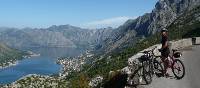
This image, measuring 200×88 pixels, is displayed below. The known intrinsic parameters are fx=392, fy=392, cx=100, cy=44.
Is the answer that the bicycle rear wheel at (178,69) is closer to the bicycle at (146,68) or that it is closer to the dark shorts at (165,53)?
the dark shorts at (165,53)

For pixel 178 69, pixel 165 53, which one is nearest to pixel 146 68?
pixel 165 53

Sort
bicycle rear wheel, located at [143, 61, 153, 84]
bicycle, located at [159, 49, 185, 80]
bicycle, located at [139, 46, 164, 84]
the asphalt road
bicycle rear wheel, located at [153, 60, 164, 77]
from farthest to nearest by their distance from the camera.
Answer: bicycle, located at [159, 49, 185, 80] < bicycle rear wheel, located at [153, 60, 164, 77] < the asphalt road < bicycle, located at [139, 46, 164, 84] < bicycle rear wheel, located at [143, 61, 153, 84]

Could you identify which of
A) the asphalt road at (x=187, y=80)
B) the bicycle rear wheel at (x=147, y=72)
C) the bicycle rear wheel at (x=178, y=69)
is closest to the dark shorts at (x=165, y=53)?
the bicycle rear wheel at (x=178, y=69)

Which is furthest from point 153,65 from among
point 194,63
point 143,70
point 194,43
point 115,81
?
point 194,43

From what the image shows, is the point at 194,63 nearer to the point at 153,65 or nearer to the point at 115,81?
the point at 115,81

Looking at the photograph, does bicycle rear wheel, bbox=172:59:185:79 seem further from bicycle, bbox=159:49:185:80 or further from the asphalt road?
the asphalt road

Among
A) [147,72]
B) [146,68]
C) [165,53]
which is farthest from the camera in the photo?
[165,53]

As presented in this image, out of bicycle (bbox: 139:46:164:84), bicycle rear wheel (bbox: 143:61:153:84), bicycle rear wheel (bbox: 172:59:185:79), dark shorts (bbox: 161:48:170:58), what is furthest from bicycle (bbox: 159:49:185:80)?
bicycle rear wheel (bbox: 143:61:153:84)

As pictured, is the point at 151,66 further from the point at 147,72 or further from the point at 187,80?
the point at 187,80

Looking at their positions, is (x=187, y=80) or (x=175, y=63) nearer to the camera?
(x=175, y=63)
